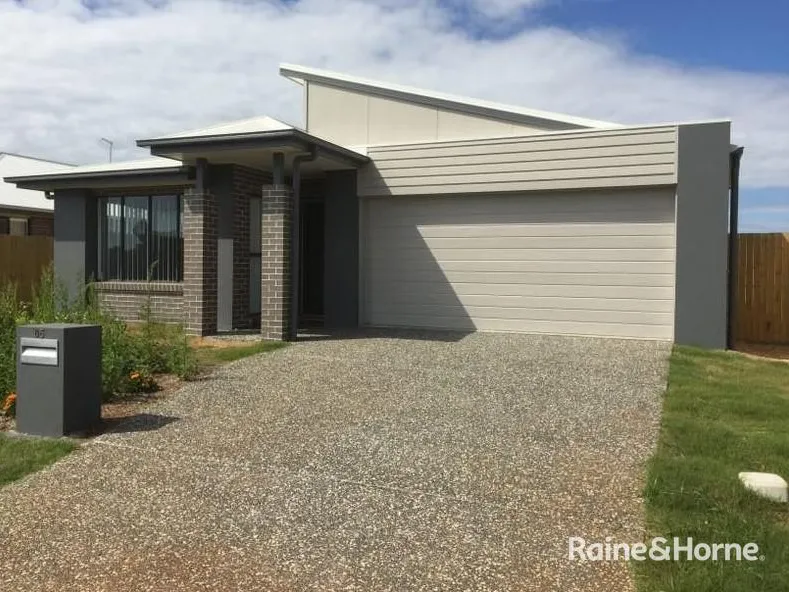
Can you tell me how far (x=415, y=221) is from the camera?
543 inches

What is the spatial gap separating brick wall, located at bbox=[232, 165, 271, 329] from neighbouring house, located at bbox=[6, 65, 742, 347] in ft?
0.13

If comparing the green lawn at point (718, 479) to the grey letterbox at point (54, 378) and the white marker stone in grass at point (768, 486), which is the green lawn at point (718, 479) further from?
the grey letterbox at point (54, 378)

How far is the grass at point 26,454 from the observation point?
564 cm

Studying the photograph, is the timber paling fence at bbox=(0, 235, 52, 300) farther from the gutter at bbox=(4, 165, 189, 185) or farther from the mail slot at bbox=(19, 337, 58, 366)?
the mail slot at bbox=(19, 337, 58, 366)

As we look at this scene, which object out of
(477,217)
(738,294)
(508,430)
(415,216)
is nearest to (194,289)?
(415,216)

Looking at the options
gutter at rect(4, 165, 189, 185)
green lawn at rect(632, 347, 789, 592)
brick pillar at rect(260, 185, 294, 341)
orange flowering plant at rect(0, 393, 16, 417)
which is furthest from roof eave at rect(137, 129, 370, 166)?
green lawn at rect(632, 347, 789, 592)

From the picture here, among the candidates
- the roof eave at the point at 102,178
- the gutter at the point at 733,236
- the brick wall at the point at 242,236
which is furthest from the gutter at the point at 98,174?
the gutter at the point at 733,236

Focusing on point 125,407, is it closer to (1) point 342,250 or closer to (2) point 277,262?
(2) point 277,262

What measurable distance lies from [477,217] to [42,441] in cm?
864

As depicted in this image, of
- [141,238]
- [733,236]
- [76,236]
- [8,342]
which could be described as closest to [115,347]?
[8,342]

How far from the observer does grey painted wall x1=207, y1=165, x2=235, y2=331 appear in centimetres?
1381

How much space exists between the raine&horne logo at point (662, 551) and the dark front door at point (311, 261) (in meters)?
11.8

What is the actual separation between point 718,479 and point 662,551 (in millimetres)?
1270

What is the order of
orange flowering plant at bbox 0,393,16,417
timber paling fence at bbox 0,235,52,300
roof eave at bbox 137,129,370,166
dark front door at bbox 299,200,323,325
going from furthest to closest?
1. timber paling fence at bbox 0,235,52,300
2. dark front door at bbox 299,200,323,325
3. roof eave at bbox 137,129,370,166
4. orange flowering plant at bbox 0,393,16,417
